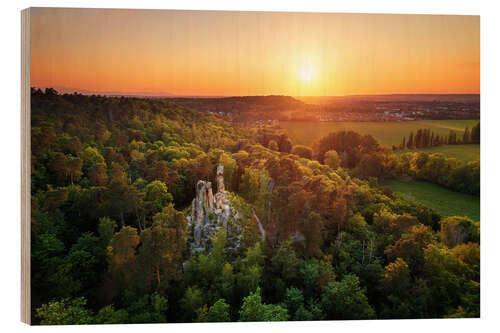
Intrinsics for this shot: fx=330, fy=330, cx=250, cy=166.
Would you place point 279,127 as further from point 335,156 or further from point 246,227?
point 246,227

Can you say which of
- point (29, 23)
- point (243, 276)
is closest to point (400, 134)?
point (243, 276)

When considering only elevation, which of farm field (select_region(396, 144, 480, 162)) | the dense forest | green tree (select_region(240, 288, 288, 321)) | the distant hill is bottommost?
green tree (select_region(240, 288, 288, 321))

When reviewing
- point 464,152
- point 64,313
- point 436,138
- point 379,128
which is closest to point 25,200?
point 64,313

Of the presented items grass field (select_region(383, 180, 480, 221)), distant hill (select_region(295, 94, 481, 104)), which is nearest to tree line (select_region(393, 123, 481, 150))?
distant hill (select_region(295, 94, 481, 104))

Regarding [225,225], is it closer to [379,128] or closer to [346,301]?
[346,301]

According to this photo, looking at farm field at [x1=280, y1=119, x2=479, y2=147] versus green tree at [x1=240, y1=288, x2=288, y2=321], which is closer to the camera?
green tree at [x1=240, y1=288, x2=288, y2=321]

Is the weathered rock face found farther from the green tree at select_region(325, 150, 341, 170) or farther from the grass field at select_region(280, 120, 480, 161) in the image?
the green tree at select_region(325, 150, 341, 170)
